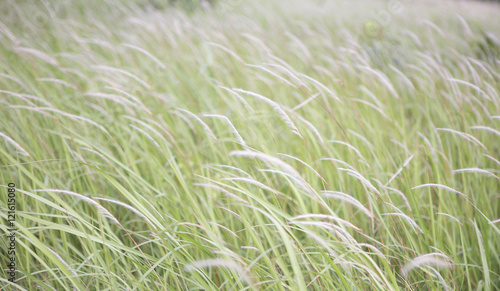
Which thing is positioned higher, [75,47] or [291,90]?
[75,47]

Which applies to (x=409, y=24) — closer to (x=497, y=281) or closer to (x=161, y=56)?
(x=161, y=56)

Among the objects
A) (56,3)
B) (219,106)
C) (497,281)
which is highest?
(56,3)

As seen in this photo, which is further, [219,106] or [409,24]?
[409,24]

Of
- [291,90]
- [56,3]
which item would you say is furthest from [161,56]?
[56,3]

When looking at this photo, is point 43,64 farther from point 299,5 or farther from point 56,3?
point 299,5

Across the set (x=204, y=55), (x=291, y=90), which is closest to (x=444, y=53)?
(x=291, y=90)

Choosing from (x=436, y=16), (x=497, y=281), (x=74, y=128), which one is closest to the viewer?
(x=497, y=281)

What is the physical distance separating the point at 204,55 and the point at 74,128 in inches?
62.5

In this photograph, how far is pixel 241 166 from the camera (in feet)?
4.42

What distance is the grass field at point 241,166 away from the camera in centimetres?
81

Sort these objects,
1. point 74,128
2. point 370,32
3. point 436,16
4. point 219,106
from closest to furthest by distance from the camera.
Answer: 1. point 74,128
2. point 219,106
3. point 370,32
4. point 436,16

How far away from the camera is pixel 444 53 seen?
3.03 meters

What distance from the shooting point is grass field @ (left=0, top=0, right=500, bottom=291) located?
0.81 meters

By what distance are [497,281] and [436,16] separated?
677 centimetres
